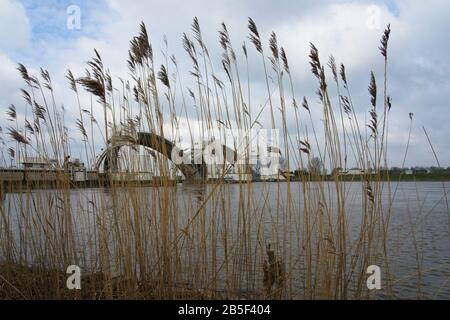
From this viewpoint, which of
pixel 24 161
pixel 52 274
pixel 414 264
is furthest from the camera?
pixel 414 264

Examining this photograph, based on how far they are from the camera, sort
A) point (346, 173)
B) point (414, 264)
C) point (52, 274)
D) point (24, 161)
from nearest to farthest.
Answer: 1. point (346, 173)
2. point (52, 274)
3. point (24, 161)
4. point (414, 264)

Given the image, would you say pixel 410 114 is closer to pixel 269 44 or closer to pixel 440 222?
pixel 269 44

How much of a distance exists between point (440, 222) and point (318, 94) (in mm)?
8383

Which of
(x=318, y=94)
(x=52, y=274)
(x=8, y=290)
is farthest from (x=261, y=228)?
(x=8, y=290)

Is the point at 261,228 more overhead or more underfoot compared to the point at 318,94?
more underfoot

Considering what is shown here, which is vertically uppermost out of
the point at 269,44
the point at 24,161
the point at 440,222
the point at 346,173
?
the point at 269,44

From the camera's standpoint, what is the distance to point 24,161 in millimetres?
3879

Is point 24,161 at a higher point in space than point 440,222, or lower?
higher
